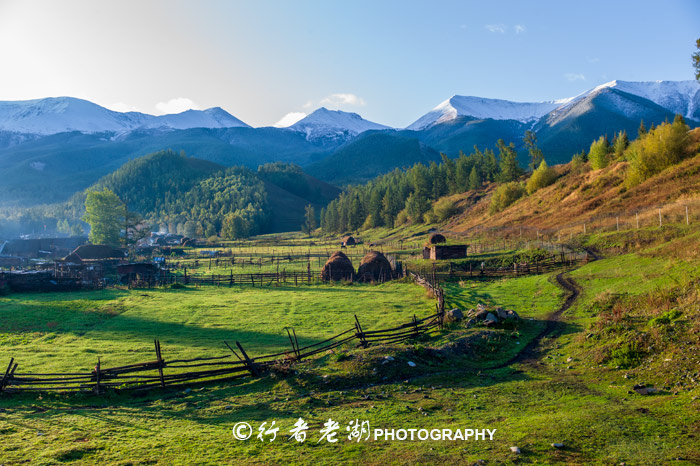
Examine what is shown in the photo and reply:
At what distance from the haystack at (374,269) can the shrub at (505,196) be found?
57633 millimetres

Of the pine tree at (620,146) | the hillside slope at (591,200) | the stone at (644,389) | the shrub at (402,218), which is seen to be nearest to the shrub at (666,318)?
the stone at (644,389)

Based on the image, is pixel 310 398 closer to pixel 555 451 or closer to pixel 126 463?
pixel 126 463

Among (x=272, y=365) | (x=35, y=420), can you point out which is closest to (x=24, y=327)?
(x=35, y=420)

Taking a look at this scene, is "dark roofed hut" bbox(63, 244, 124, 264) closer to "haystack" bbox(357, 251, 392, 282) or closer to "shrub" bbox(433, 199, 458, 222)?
"haystack" bbox(357, 251, 392, 282)

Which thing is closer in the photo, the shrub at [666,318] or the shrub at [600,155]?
the shrub at [666,318]

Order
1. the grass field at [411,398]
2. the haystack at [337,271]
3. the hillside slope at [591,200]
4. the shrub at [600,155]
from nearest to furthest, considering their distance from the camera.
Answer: the grass field at [411,398]
the haystack at [337,271]
the hillside slope at [591,200]
the shrub at [600,155]

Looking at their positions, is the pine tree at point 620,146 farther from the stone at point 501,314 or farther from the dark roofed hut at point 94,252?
the dark roofed hut at point 94,252

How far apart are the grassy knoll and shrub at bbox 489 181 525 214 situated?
63800 millimetres

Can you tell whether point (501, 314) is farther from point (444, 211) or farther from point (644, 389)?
point (444, 211)

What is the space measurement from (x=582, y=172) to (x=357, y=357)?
90.8 m

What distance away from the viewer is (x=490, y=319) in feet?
64.4

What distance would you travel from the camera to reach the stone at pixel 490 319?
64.1 ft

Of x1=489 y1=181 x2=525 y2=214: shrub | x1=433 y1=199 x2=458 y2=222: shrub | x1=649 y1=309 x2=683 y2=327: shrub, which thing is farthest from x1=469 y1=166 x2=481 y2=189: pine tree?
x1=649 y1=309 x2=683 y2=327: shrub

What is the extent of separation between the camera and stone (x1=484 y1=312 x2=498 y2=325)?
19.5m
